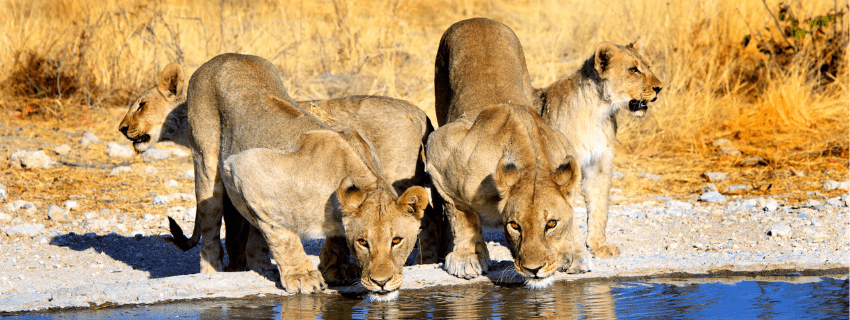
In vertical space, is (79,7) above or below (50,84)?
above

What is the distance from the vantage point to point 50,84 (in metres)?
12.4

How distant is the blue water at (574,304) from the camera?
4.76 m

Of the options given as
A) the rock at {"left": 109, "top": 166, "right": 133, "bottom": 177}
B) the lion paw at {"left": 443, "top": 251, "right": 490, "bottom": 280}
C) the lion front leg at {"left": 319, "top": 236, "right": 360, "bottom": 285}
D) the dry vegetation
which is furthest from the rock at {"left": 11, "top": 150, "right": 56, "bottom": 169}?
the lion paw at {"left": 443, "top": 251, "right": 490, "bottom": 280}

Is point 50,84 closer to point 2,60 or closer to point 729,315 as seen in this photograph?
point 2,60

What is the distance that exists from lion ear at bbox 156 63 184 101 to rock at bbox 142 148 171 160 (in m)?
3.72

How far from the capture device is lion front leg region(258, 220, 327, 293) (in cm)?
514

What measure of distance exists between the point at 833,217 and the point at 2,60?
1032 centimetres

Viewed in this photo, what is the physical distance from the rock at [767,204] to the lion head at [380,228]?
165 inches

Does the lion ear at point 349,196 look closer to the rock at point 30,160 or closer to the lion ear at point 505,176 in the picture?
the lion ear at point 505,176

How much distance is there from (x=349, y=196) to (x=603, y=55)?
285 centimetres

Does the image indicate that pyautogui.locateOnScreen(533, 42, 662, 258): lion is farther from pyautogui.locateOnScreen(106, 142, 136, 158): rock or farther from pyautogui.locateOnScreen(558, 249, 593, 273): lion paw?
pyautogui.locateOnScreen(106, 142, 136, 158): rock

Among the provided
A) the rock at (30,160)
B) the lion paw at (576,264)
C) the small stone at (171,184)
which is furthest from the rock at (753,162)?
the rock at (30,160)

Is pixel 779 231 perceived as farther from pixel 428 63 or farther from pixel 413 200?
pixel 428 63

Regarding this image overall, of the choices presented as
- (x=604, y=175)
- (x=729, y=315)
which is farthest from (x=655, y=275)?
(x=604, y=175)
